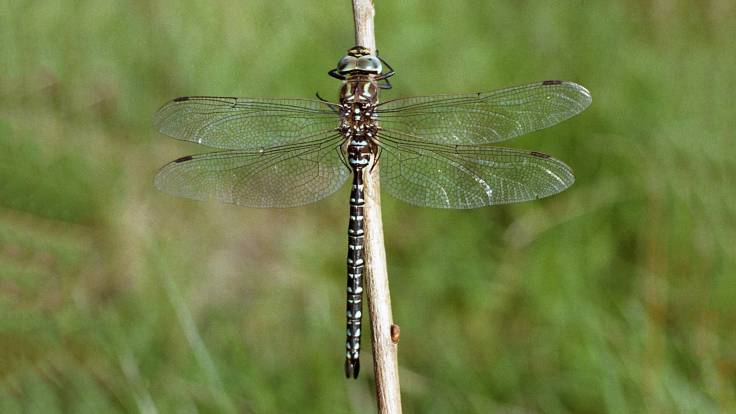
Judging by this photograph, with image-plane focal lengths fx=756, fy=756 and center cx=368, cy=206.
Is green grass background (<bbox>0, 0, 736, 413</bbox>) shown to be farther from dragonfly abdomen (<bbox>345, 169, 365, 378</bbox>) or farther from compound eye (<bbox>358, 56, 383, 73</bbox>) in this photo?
compound eye (<bbox>358, 56, 383, 73</bbox>)

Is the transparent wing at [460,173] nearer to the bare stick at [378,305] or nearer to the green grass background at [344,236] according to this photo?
the bare stick at [378,305]

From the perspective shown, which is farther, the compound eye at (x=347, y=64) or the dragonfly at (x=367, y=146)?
the dragonfly at (x=367, y=146)

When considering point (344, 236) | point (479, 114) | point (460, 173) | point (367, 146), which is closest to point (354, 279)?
point (367, 146)

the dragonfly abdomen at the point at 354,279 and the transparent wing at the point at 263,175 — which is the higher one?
the transparent wing at the point at 263,175

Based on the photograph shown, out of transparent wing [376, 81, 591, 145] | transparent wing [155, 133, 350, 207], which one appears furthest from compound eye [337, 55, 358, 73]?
transparent wing [155, 133, 350, 207]

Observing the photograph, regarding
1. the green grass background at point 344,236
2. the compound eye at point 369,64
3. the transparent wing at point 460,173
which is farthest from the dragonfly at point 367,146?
the green grass background at point 344,236

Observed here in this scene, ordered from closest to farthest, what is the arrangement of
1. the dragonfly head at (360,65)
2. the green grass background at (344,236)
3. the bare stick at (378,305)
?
the bare stick at (378,305) < the dragonfly head at (360,65) < the green grass background at (344,236)

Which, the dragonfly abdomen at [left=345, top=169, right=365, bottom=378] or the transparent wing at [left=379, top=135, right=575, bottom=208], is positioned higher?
the transparent wing at [left=379, top=135, right=575, bottom=208]

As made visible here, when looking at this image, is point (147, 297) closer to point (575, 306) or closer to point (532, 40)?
point (575, 306)
